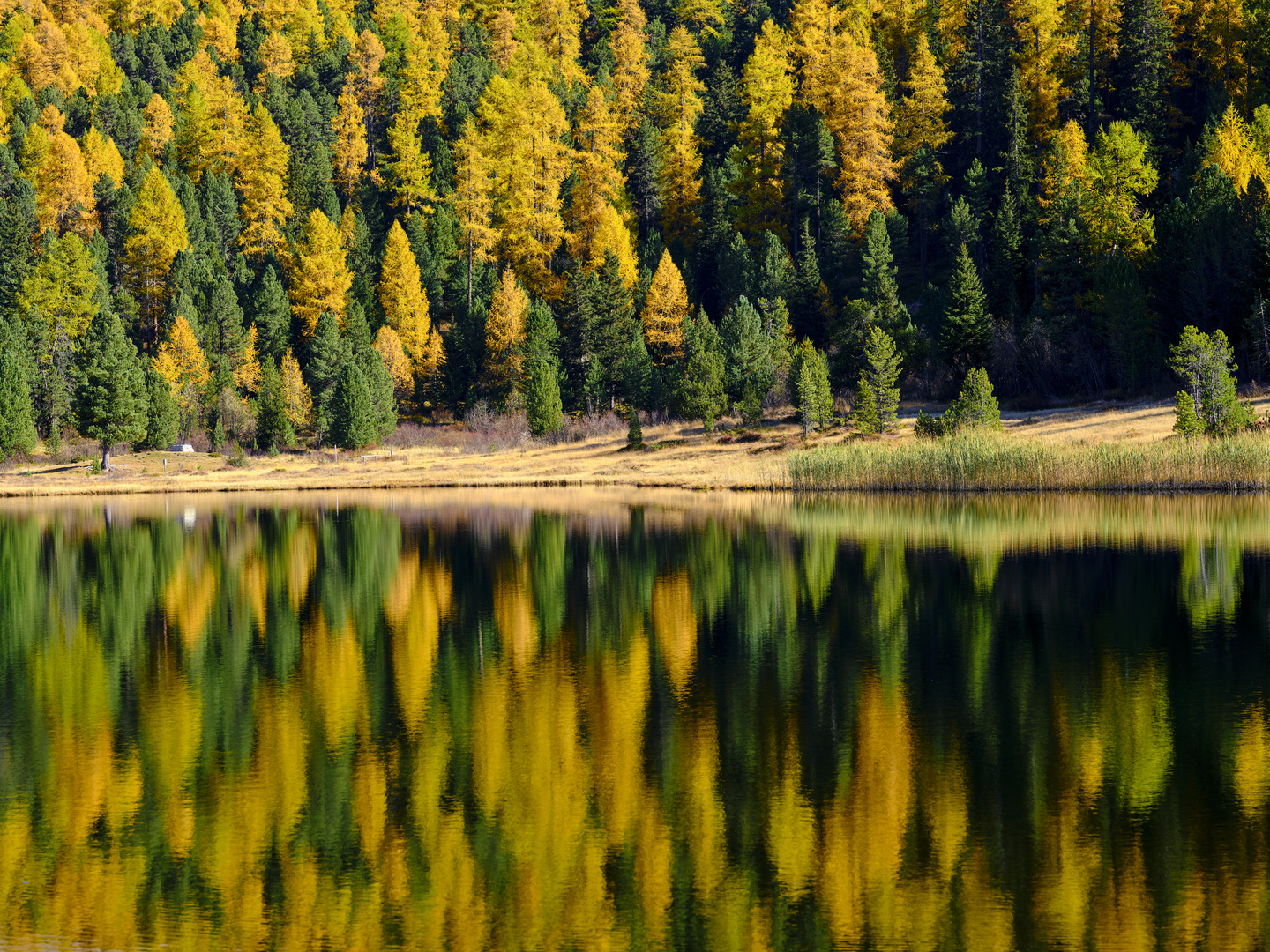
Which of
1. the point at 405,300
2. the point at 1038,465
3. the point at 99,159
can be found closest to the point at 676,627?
the point at 1038,465

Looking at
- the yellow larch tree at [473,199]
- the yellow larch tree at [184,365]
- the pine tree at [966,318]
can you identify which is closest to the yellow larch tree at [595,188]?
the yellow larch tree at [473,199]

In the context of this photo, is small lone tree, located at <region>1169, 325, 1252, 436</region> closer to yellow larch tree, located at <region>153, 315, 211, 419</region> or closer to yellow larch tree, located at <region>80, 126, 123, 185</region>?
yellow larch tree, located at <region>153, 315, 211, 419</region>

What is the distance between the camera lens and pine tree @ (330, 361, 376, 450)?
301 ft

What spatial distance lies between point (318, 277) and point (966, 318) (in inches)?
2157

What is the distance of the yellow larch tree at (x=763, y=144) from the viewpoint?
118 meters

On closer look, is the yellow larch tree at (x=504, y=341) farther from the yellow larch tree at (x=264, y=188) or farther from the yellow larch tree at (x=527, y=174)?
the yellow larch tree at (x=264, y=188)

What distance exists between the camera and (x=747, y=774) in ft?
53.4

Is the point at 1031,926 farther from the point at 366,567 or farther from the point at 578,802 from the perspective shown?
the point at 366,567

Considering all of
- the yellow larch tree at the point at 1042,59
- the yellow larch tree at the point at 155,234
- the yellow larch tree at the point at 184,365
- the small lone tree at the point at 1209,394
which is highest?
the yellow larch tree at the point at 1042,59

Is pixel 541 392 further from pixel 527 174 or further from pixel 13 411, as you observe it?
pixel 13 411

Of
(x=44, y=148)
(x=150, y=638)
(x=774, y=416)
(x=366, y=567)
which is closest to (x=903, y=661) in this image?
(x=150, y=638)

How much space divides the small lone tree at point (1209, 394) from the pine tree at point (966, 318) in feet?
73.4

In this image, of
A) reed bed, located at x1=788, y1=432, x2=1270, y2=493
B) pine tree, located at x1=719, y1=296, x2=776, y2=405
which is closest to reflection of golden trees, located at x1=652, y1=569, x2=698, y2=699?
reed bed, located at x1=788, y1=432, x2=1270, y2=493

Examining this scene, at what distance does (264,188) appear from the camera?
124 metres
